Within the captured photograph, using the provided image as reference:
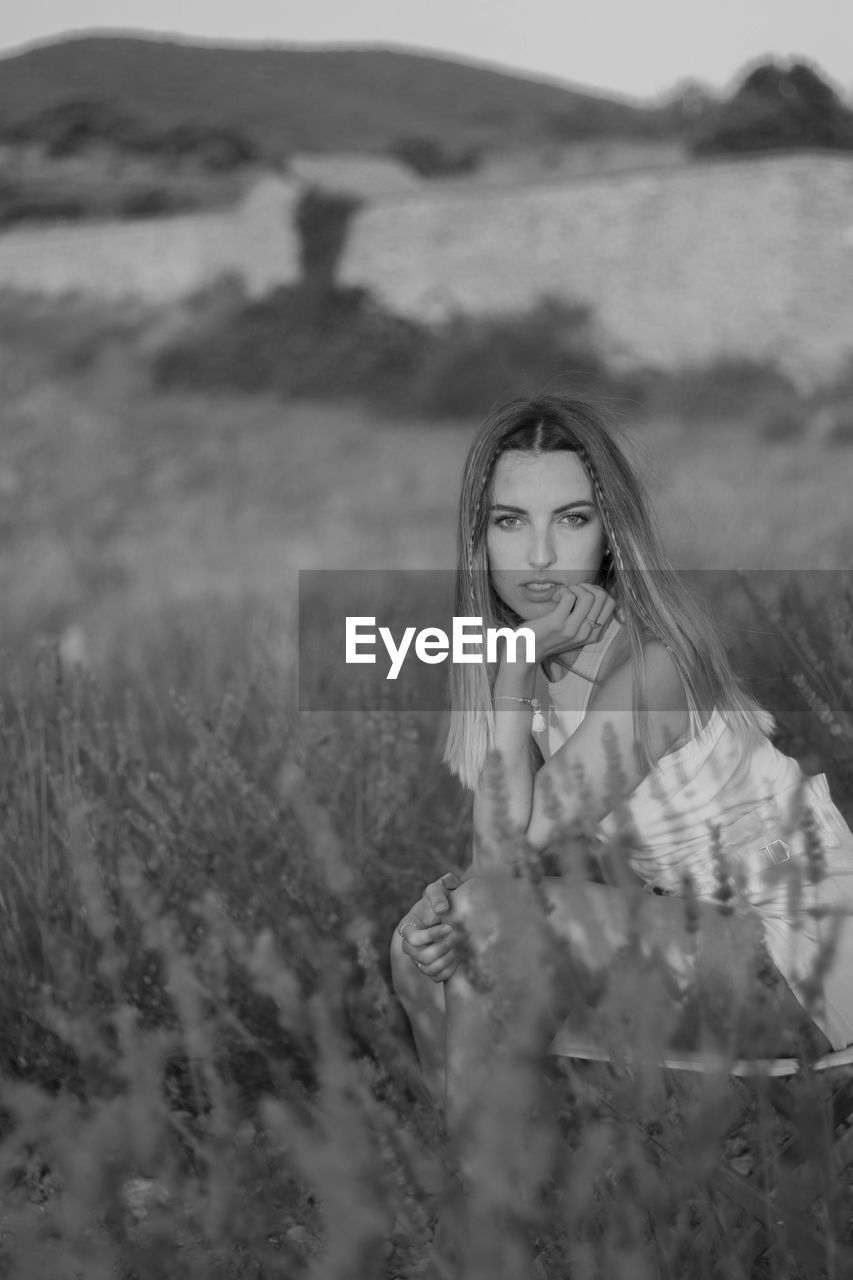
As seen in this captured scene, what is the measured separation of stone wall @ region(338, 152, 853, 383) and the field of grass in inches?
733

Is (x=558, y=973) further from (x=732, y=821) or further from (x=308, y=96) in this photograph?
(x=308, y=96)

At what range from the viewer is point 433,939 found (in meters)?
1.79

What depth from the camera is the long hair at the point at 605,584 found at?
2037 millimetres

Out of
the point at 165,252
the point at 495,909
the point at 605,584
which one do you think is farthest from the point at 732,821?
the point at 165,252

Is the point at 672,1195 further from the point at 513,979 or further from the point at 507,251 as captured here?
the point at 507,251

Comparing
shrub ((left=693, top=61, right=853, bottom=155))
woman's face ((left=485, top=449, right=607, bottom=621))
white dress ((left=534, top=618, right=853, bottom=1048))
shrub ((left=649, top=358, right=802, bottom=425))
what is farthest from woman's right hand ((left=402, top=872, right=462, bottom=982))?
shrub ((left=693, top=61, right=853, bottom=155))

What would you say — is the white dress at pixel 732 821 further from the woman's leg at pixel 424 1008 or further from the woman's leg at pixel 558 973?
the woman's leg at pixel 424 1008

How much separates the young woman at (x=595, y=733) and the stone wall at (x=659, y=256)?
855 inches

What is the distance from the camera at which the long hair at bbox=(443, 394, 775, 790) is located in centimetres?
204

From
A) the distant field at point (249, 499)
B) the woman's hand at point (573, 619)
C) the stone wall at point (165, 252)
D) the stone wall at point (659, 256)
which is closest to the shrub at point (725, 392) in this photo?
the stone wall at point (659, 256)

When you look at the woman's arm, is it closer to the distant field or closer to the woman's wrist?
the woman's wrist

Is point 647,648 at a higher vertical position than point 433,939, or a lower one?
higher

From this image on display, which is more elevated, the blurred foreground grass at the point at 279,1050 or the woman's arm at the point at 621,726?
the woman's arm at the point at 621,726

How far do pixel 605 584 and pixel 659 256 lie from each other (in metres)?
24.7
